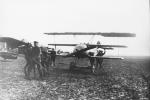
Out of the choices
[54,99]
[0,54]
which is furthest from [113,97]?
[0,54]

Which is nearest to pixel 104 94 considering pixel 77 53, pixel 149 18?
pixel 149 18

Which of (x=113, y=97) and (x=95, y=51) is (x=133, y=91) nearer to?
(x=113, y=97)

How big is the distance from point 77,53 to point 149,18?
8249mm

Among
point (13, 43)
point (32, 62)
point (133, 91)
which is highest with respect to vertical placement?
point (13, 43)

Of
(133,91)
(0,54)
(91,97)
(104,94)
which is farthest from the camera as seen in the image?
(0,54)

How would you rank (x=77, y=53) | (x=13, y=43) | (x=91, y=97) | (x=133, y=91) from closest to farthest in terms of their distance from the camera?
(x=91, y=97) < (x=133, y=91) < (x=13, y=43) < (x=77, y=53)

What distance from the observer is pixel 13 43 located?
13461 millimetres

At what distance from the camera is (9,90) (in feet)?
27.0

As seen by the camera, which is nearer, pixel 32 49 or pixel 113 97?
pixel 113 97

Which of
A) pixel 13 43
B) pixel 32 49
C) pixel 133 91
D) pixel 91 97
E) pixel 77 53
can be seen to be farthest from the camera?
pixel 77 53

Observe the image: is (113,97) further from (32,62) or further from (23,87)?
(32,62)

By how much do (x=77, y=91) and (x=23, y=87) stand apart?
224 centimetres

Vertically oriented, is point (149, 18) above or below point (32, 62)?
above

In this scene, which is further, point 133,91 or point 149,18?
point 133,91
